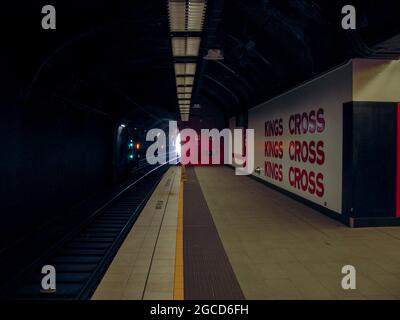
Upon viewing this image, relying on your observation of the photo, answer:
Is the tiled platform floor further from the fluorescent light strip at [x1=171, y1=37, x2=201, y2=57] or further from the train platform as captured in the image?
the fluorescent light strip at [x1=171, y1=37, x2=201, y2=57]

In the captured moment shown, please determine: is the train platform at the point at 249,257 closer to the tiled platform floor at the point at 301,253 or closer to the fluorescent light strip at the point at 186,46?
the tiled platform floor at the point at 301,253

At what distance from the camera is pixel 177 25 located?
7043 millimetres

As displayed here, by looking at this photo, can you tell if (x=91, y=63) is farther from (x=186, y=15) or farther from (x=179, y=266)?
(x=179, y=266)

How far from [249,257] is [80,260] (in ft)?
11.1

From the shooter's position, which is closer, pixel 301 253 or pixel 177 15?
pixel 177 15

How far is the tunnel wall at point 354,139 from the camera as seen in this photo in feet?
27.8

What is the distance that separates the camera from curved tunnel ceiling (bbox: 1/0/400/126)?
705 centimetres

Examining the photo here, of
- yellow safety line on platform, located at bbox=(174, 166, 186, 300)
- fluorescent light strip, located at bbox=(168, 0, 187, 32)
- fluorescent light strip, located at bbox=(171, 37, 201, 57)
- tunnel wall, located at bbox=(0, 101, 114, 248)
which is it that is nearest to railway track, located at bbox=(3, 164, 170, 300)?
tunnel wall, located at bbox=(0, 101, 114, 248)

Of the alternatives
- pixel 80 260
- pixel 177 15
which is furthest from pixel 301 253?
pixel 177 15

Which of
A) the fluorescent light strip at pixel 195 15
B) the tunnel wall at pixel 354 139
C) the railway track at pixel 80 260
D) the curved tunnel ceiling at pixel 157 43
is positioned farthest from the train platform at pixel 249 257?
the fluorescent light strip at pixel 195 15

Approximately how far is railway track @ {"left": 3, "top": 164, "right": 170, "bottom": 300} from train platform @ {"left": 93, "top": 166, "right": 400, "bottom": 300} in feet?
1.09

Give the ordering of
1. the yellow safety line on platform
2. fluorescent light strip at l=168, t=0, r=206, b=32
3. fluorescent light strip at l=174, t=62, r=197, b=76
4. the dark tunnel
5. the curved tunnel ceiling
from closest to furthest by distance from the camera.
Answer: the yellow safety line on platform → fluorescent light strip at l=168, t=0, r=206, b=32 → the curved tunnel ceiling → the dark tunnel → fluorescent light strip at l=174, t=62, r=197, b=76

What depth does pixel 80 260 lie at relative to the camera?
7.23 m

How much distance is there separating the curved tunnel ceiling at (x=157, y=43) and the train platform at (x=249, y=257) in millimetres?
3976
